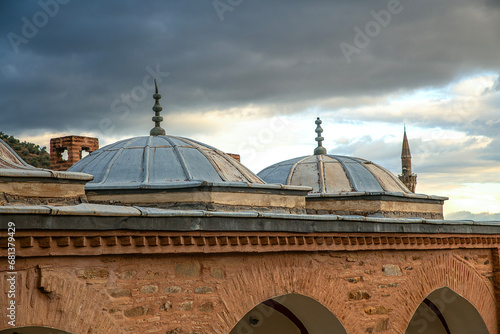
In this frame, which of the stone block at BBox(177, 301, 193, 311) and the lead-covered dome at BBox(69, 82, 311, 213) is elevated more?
the lead-covered dome at BBox(69, 82, 311, 213)

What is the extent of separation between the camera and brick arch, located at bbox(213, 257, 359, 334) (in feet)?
19.9

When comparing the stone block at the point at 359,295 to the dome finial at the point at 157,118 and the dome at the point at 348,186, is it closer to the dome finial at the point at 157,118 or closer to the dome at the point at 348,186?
the dome at the point at 348,186

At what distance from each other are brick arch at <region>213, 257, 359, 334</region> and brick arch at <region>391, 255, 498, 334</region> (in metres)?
0.99

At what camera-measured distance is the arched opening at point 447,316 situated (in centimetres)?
945

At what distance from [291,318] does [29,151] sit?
2098cm

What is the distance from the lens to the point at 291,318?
338 inches

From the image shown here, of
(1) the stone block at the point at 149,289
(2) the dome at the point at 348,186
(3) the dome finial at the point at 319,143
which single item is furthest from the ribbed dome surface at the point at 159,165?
(3) the dome finial at the point at 319,143

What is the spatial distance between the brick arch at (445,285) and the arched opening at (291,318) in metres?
1.04

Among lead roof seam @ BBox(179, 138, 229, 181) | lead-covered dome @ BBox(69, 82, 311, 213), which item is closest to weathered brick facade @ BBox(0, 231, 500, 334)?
lead-covered dome @ BBox(69, 82, 311, 213)

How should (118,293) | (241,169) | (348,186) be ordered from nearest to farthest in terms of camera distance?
(118,293), (241,169), (348,186)

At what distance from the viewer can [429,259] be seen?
8.61m

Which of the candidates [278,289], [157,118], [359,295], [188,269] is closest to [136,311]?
[188,269]

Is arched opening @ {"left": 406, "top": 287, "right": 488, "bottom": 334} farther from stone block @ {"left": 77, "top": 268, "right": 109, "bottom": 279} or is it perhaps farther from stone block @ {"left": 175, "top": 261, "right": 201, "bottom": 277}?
stone block @ {"left": 77, "top": 268, "right": 109, "bottom": 279}

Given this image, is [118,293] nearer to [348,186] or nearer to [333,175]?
[348,186]
